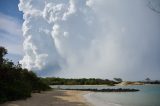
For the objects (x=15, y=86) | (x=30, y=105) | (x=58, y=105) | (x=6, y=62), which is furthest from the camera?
(x=6, y=62)

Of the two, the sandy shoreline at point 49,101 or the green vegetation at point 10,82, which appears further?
the green vegetation at point 10,82

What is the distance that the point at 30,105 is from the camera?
22625 mm

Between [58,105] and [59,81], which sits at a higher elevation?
[59,81]

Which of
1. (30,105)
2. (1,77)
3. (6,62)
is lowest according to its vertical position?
(30,105)

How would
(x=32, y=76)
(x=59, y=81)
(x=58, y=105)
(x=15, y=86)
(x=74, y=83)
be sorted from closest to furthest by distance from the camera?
(x=58, y=105), (x=15, y=86), (x=32, y=76), (x=59, y=81), (x=74, y=83)

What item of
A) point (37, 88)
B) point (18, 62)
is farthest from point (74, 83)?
point (18, 62)

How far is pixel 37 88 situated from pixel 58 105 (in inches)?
1034

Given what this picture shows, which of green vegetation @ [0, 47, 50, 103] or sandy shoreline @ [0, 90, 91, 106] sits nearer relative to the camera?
sandy shoreline @ [0, 90, 91, 106]

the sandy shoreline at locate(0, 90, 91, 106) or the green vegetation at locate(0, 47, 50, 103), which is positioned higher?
the green vegetation at locate(0, 47, 50, 103)

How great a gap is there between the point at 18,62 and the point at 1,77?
6370 millimetres

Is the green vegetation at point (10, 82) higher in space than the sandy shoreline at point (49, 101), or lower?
higher

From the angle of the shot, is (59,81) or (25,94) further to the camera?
(59,81)

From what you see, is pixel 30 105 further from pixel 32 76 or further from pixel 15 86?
pixel 32 76

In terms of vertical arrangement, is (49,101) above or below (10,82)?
below
